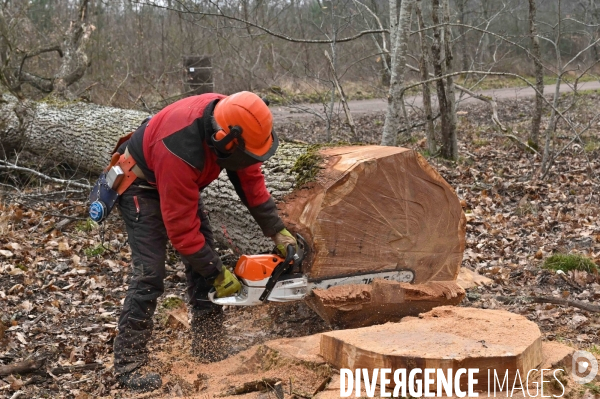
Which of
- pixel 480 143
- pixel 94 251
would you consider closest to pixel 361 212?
pixel 94 251

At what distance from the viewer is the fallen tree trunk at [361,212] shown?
12.9ft

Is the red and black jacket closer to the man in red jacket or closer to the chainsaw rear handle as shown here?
the man in red jacket

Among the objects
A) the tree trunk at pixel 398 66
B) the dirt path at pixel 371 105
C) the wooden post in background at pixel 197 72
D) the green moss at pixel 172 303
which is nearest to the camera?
the green moss at pixel 172 303

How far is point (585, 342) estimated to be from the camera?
3875 mm

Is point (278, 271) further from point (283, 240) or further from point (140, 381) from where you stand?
point (140, 381)

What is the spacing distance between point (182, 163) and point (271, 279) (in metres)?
0.87

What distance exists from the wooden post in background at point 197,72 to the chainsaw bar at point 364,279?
9.12 metres

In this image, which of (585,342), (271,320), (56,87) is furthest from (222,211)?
(56,87)

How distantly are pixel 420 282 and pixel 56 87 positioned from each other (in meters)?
7.47

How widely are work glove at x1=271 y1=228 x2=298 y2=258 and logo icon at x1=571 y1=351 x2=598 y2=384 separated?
1669 millimetres

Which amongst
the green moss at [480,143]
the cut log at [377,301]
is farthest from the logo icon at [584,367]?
the green moss at [480,143]

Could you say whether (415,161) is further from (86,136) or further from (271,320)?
(86,136)

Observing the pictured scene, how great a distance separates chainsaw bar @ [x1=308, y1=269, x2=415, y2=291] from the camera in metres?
3.88

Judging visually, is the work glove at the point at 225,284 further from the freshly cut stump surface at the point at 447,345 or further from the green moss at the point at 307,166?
the green moss at the point at 307,166
